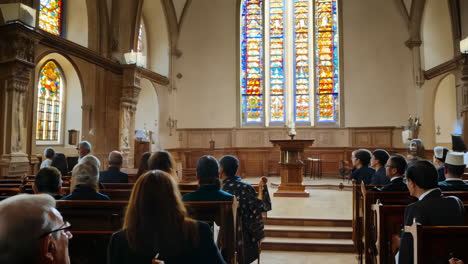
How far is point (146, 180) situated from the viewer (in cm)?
140

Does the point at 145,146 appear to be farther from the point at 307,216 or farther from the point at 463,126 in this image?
the point at 463,126

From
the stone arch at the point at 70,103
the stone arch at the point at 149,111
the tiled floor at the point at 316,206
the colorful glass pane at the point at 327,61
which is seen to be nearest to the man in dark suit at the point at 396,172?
the tiled floor at the point at 316,206

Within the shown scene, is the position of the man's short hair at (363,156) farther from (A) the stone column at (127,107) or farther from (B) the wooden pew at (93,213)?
(A) the stone column at (127,107)

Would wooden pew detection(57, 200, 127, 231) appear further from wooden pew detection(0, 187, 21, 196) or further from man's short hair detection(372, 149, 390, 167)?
man's short hair detection(372, 149, 390, 167)

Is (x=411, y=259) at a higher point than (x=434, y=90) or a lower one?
lower

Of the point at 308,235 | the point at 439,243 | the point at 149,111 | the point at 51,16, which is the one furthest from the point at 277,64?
the point at 439,243

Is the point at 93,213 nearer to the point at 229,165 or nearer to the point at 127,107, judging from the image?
the point at 229,165

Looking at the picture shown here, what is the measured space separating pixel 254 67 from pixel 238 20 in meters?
2.05

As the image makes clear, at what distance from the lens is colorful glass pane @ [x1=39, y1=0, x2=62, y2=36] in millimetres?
9227

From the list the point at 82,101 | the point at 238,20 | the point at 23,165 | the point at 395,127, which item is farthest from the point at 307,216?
the point at 238,20

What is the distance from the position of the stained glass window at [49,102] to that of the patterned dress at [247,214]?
25.8ft

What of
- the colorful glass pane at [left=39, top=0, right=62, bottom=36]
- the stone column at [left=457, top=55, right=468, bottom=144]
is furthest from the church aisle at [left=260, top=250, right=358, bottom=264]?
the colorful glass pane at [left=39, top=0, right=62, bottom=36]

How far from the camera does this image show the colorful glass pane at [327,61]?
13852 millimetres

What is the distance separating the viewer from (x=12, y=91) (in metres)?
6.96
